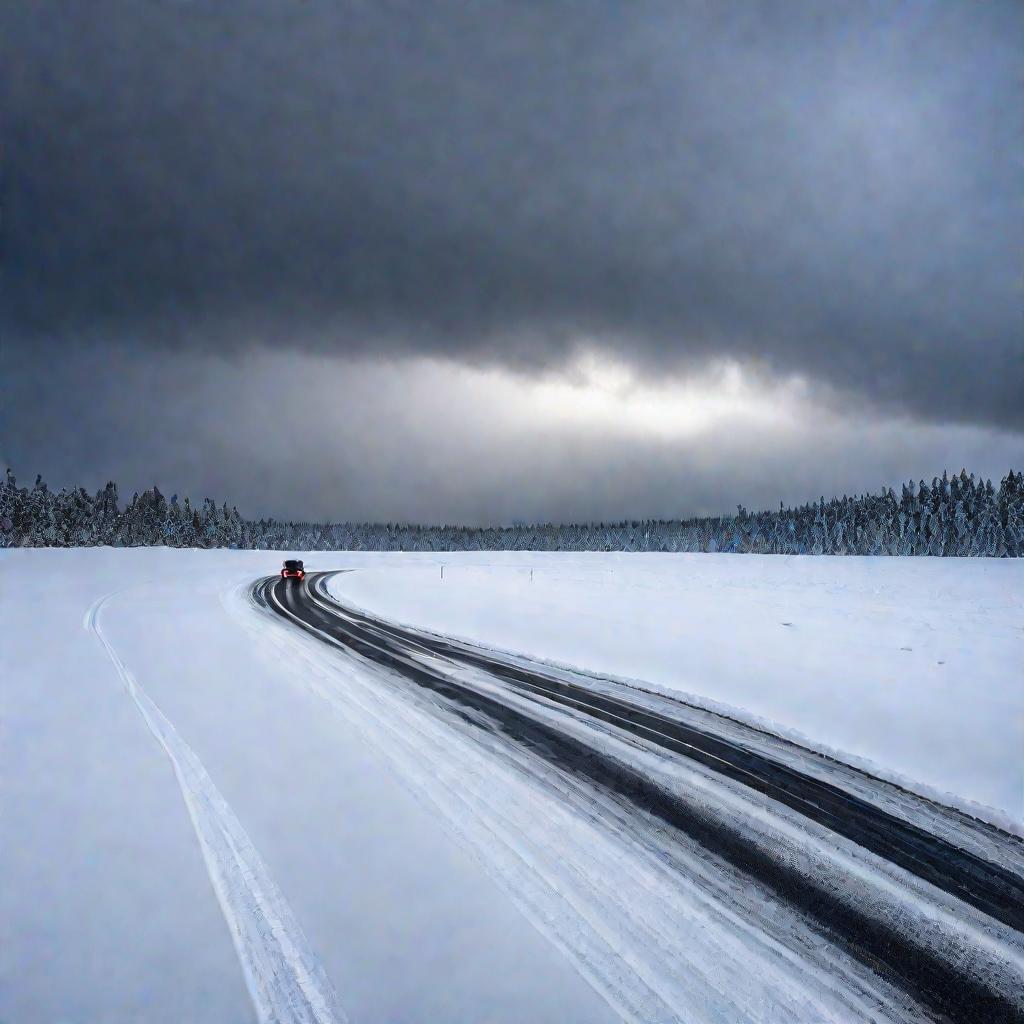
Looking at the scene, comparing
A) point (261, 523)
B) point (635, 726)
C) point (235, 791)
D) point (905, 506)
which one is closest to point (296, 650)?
point (235, 791)

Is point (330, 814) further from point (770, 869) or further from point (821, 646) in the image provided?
point (821, 646)

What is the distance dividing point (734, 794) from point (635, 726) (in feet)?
7.52

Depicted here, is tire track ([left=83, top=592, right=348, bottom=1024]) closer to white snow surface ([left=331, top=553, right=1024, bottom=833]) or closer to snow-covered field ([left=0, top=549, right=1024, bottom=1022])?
snow-covered field ([left=0, top=549, right=1024, bottom=1022])

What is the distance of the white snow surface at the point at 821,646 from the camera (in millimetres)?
8164

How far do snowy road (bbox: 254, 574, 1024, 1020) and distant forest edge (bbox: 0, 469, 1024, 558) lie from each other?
7847cm

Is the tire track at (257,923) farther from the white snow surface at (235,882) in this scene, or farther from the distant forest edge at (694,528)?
the distant forest edge at (694,528)

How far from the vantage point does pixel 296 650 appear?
1349cm

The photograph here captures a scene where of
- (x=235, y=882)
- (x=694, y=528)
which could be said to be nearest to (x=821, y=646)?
(x=235, y=882)

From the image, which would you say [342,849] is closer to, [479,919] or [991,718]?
[479,919]

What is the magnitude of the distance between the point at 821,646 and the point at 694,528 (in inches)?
4912

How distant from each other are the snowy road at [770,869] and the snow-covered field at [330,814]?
0.08 m

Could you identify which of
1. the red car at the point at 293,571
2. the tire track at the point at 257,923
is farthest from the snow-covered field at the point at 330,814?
the red car at the point at 293,571

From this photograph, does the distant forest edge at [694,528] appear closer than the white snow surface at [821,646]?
No

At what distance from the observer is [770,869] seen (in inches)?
201
